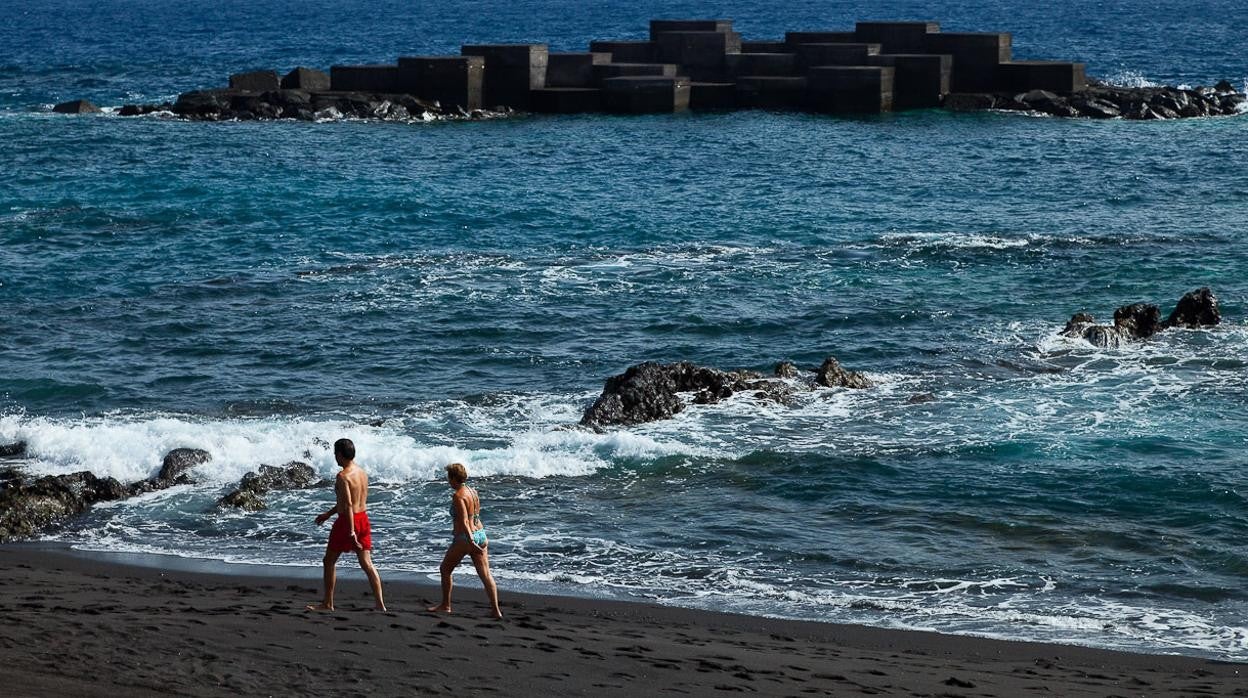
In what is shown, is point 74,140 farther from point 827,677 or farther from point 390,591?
point 827,677

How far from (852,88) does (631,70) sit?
26.1 feet

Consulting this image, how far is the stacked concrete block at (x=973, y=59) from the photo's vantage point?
53.8 metres

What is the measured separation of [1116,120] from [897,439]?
115ft

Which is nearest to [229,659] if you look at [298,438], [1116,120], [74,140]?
[298,438]

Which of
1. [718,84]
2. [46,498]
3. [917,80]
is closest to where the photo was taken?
[46,498]

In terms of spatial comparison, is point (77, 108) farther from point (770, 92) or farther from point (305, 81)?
point (770, 92)

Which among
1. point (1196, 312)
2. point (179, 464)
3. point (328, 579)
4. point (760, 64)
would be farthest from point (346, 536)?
point (760, 64)

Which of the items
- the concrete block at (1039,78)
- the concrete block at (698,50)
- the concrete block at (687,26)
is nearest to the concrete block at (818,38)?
the concrete block at (698,50)

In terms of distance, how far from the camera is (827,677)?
1130 centimetres

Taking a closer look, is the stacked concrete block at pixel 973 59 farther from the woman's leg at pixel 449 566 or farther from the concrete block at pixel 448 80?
the woman's leg at pixel 449 566

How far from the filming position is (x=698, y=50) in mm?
56344

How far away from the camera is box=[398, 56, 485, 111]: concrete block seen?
53438mm

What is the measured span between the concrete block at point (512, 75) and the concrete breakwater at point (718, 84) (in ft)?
0.11

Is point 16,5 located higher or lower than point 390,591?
higher
